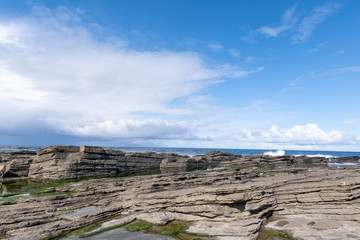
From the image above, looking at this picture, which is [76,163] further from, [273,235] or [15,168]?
[273,235]

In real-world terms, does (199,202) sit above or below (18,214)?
above

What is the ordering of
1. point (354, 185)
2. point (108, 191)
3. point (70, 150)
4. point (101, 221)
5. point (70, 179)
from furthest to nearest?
point (70, 150), point (70, 179), point (108, 191), point (354, 185), point (101, 221)

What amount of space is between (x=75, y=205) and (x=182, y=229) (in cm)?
1024

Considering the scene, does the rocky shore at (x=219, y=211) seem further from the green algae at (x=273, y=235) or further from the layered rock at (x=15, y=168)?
the layered rock at (x=15, y=168)

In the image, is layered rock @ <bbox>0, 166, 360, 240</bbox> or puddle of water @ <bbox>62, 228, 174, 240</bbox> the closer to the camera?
puddle of water @ <bbox>62, 228, 174, 240</bbox>

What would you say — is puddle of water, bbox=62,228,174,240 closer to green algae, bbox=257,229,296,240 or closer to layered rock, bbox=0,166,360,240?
layered rock, bbox=0,166,360,240

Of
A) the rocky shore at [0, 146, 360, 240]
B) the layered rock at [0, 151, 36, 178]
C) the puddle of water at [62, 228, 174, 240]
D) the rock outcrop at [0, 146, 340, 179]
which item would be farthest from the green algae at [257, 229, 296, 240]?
the layered rock at [0, 151, 36, 178]

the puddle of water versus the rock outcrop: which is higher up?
the rock outcrop

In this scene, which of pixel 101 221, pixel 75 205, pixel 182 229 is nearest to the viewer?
pixel 182 229

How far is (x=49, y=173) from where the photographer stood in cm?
3884

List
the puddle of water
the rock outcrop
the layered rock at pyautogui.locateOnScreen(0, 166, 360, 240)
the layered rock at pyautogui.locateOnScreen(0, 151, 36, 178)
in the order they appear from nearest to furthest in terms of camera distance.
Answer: the puddle of water < the layered rock at pyautogui.locateOnScreen(0, 166, 360, 240) < the layered rock at pyautogui.locateOnScreen(0, 151, 36, 178) < the rock outcrop

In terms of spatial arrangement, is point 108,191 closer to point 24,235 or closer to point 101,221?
point 101,221

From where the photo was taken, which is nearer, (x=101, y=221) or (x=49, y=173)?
(x=101, y=221)

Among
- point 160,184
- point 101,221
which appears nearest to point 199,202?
point 101,221
